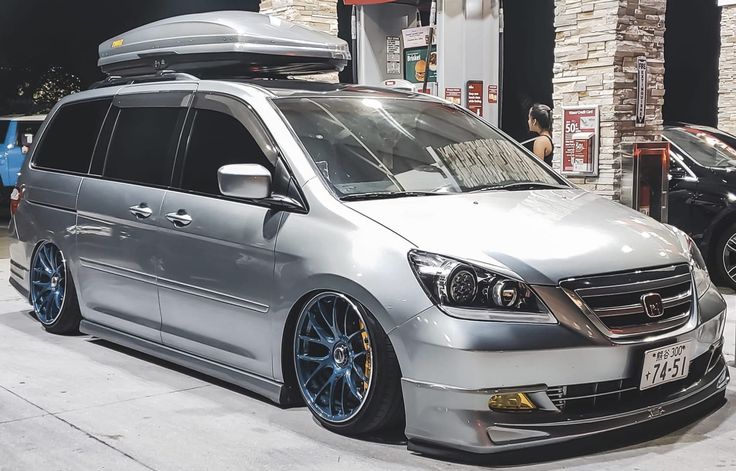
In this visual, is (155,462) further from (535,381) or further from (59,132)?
(59,132)

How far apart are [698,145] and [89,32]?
61.8 ft

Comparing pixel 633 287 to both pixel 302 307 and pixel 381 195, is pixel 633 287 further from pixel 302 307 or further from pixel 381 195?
pixel 302 307

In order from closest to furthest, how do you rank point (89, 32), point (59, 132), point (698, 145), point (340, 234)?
1. point (340, 234)
2. point (59, 132)
3. point (698, 145)
4. point (89, 32)

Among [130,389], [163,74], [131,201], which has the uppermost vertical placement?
[163,74]

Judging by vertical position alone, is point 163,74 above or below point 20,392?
above

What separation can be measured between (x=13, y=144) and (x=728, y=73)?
41.5 ft

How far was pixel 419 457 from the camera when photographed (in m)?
3.91

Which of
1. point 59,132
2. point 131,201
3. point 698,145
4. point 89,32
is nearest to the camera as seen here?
point 131,201

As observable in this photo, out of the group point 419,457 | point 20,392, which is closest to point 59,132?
point 20,392

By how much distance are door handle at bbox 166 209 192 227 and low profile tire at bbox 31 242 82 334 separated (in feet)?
4.58

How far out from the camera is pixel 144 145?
550 centimetres

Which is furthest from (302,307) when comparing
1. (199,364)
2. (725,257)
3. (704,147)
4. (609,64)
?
(704,147)

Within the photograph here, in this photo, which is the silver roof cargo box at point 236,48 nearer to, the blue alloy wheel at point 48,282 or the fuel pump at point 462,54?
the blue alloy wheel at point 48,282

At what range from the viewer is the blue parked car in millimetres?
17562
